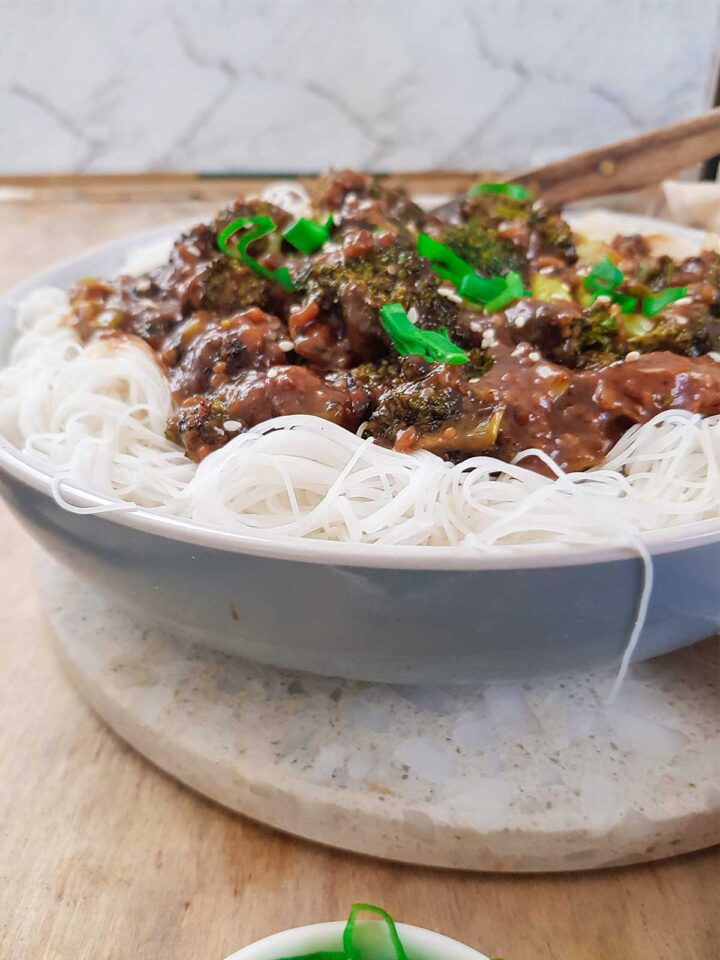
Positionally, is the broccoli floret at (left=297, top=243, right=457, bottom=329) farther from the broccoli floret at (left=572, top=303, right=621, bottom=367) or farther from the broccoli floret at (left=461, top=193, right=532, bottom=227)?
the broccoli floret at (left=461, top=193, right=532, bottom=227)

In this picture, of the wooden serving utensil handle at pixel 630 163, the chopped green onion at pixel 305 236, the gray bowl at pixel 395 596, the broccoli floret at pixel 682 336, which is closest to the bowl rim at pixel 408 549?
the gray bowl at pixel 395 596

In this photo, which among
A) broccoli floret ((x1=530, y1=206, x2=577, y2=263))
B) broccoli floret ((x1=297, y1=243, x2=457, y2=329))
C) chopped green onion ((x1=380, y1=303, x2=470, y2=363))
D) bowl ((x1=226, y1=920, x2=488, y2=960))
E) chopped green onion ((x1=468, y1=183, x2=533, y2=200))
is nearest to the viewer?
bowl ((x1=226, y1=920, x2=488, y2=960))

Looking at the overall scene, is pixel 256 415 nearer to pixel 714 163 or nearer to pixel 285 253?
pixel 285 253

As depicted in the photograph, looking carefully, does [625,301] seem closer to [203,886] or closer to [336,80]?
[203,886]

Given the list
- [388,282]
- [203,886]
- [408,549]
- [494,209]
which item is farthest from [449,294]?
[203,886]

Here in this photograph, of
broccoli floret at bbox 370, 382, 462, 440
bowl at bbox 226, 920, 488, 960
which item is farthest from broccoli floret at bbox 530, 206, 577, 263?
bowl at bbox 226, 920, 488, 960

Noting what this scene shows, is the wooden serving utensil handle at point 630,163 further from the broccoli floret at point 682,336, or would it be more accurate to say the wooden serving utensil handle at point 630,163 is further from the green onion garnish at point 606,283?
the broccoli floret at point 682,336
